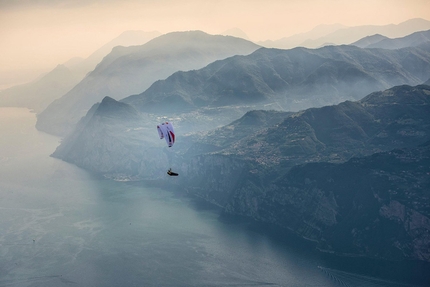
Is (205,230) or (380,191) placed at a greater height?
(380,191)

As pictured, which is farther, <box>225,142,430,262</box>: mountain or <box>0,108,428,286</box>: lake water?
<box>225,142,430,262</box>: mountain

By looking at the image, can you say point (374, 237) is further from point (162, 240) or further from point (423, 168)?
point (162, 240)

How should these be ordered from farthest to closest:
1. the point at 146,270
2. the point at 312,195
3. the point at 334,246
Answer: the point at 312,195 → the point at 334,246 → the point at 146,270

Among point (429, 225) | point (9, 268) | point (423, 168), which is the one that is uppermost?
point (423, 168)

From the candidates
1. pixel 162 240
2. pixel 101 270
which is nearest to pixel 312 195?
pixel 162 240

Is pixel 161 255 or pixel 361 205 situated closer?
pixel 161 255

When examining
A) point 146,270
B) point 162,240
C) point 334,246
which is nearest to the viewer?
point 146,270

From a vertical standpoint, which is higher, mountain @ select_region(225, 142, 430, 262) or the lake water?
mountain @ select_region(225, 142, 430, 262)

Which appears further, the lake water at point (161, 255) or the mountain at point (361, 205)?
the mountain at point (361, 205)

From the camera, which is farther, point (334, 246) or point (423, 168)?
point (423, 168)

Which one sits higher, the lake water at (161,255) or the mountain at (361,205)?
the mountain at (361,205)

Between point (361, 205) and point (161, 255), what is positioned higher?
point (361, 205)
